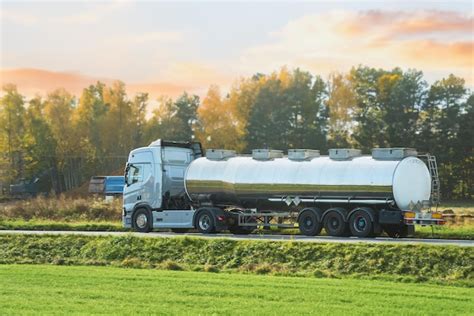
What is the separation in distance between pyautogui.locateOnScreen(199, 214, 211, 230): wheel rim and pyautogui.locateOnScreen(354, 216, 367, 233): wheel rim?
6.28m

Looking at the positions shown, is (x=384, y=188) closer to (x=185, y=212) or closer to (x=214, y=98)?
(x=185, y=212)

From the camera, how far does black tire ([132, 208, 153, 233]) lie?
114ft

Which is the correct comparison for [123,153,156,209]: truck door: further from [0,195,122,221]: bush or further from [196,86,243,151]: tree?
[196,86,243,151]: tree

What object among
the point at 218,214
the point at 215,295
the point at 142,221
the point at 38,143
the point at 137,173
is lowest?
the point at 215,295

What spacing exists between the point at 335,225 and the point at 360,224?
3.32 feet

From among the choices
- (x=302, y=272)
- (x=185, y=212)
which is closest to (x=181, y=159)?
(x=185, y=212)

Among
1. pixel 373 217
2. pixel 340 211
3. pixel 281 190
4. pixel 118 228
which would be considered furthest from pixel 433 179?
pixel 118 228

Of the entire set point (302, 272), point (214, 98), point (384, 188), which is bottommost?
point (302, 272)

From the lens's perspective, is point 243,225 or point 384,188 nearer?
point 384,188

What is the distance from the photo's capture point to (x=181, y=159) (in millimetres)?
35219

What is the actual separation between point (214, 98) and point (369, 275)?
6972 cm

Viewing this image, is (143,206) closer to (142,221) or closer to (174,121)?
(142,221)

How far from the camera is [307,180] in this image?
101 feet

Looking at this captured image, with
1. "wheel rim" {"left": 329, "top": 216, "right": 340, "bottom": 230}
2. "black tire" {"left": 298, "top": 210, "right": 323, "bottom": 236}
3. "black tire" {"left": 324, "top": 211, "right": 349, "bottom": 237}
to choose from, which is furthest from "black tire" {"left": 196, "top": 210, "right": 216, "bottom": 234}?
"wheel rim" {"left": 329, "top": 216, "right": 340, "bottom": 230}
